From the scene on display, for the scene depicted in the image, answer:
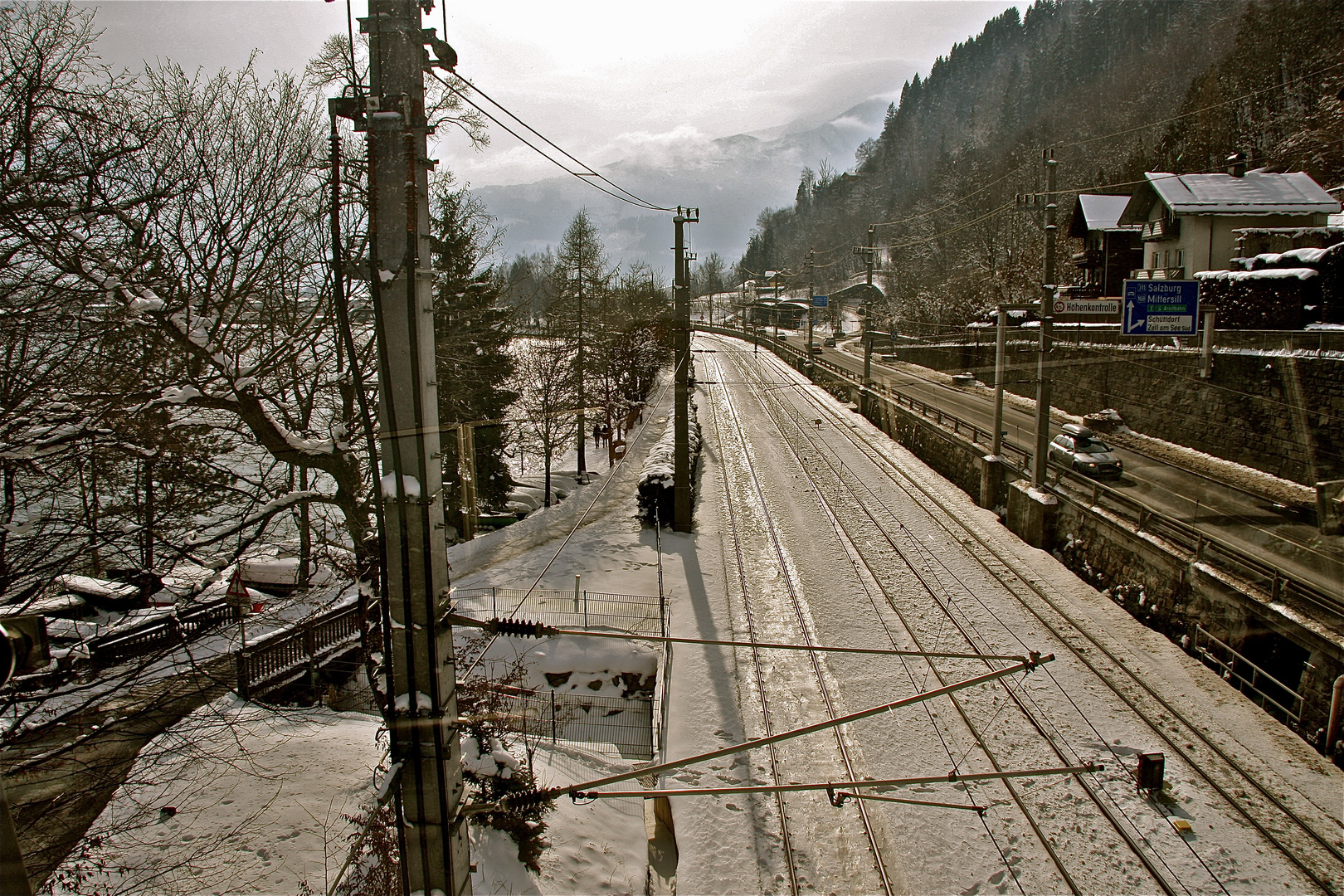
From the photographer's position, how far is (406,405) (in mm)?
3328

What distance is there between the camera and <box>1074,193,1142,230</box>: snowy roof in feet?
108

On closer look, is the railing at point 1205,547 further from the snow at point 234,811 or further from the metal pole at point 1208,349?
the snow at point 234,811

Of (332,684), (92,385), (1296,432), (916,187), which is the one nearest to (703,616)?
(332,684)

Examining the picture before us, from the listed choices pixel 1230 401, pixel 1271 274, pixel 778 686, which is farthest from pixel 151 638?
pixel 1271 274

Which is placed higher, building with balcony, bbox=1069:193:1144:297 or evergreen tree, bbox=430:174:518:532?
building with balcony, bbox=1069:193:1144:297

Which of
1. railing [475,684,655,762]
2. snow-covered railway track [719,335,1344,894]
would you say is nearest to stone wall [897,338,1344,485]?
snow-covered railway track [719,335,1344,894]

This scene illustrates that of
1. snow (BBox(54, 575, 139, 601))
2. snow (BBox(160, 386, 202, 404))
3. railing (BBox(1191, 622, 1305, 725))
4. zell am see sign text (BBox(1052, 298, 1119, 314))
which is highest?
zell am see sign text (BBox(1052, 298, 1119, 314))

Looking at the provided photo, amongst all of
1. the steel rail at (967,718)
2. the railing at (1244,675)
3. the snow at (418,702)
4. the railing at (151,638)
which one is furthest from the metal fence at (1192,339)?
the railing at (151,638)

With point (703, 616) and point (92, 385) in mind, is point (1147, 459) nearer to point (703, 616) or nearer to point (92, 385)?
point (703, 616)

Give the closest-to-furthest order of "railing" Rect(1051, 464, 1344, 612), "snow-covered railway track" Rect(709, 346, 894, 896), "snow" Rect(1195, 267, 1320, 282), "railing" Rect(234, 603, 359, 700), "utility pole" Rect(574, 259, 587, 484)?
"snow-covered railway track" Rect(709, 346, 894, 896), "railing" Rect(1051, 464, 1344, 612), "railing" Rect(234, 603, 359, 700), "snow" Rect(1195, 267, 1320, 282), "utility pole" Rect(574, 259, 587, 484)

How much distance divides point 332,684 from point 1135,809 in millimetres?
11789

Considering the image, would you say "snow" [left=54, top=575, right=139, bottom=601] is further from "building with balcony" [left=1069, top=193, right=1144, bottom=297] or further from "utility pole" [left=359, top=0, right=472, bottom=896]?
"building with balcony" [left=1069, top=193, right=1144, bottom=297]

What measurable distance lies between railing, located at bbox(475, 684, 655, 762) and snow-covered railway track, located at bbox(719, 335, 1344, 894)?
4.73m

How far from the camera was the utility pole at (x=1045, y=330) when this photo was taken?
1483cm
